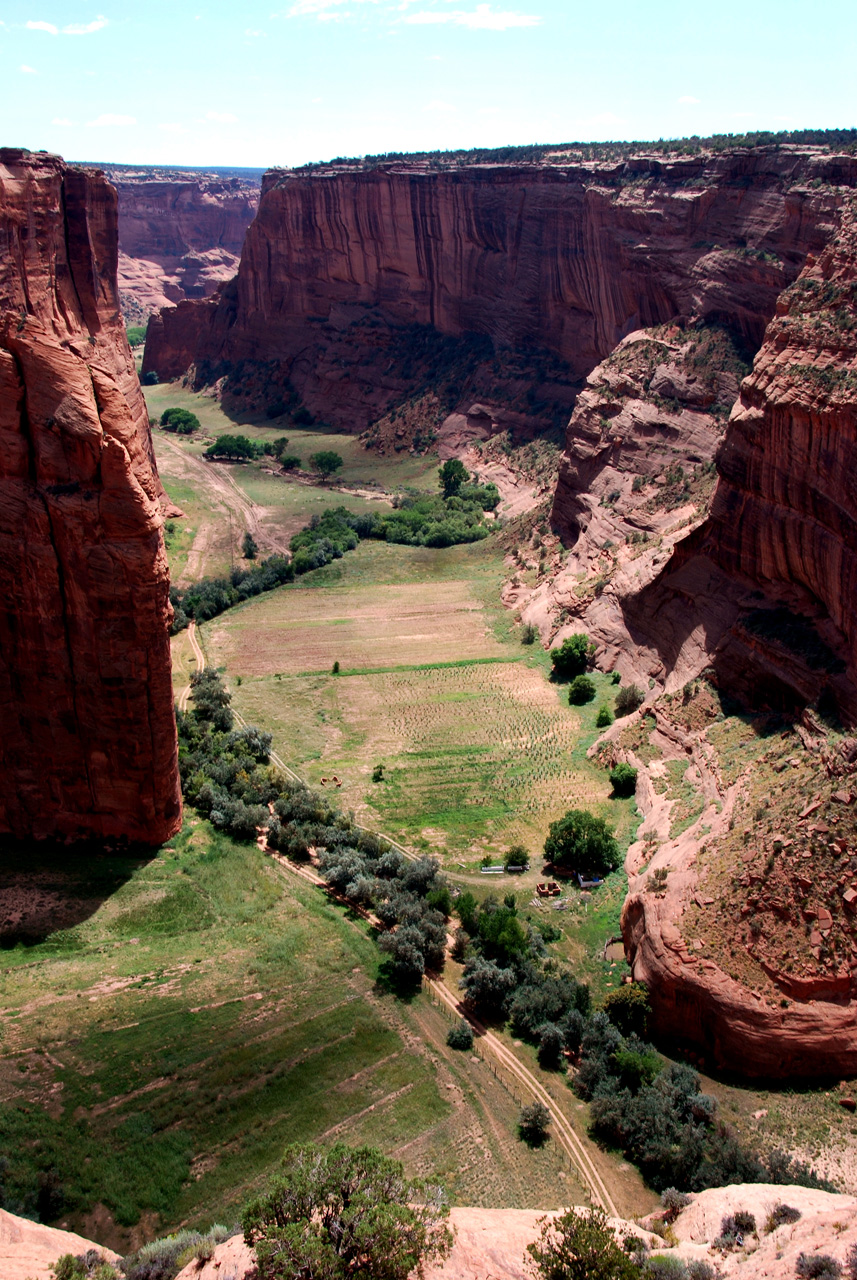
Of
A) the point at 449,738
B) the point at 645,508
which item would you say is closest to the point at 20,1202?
the point at 449,738

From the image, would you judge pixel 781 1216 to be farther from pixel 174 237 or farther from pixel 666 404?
pixel 174 237

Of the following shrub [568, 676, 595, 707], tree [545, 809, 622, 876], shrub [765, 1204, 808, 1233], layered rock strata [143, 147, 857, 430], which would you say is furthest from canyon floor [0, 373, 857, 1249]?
layered rock strata [143, 147, 857, 430]

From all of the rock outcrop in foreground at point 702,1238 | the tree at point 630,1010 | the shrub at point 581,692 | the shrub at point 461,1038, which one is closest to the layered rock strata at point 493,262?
the shrub at point 581,692

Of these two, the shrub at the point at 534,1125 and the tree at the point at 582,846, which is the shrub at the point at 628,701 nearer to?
the tree at the point at 582,846

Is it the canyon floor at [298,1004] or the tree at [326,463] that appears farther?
the tree at [326,463]

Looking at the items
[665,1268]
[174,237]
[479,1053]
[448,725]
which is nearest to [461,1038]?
[479,1053]

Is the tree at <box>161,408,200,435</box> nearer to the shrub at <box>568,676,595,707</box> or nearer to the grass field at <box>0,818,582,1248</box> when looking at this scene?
the shrub at <box>568,676,595,707</box>
